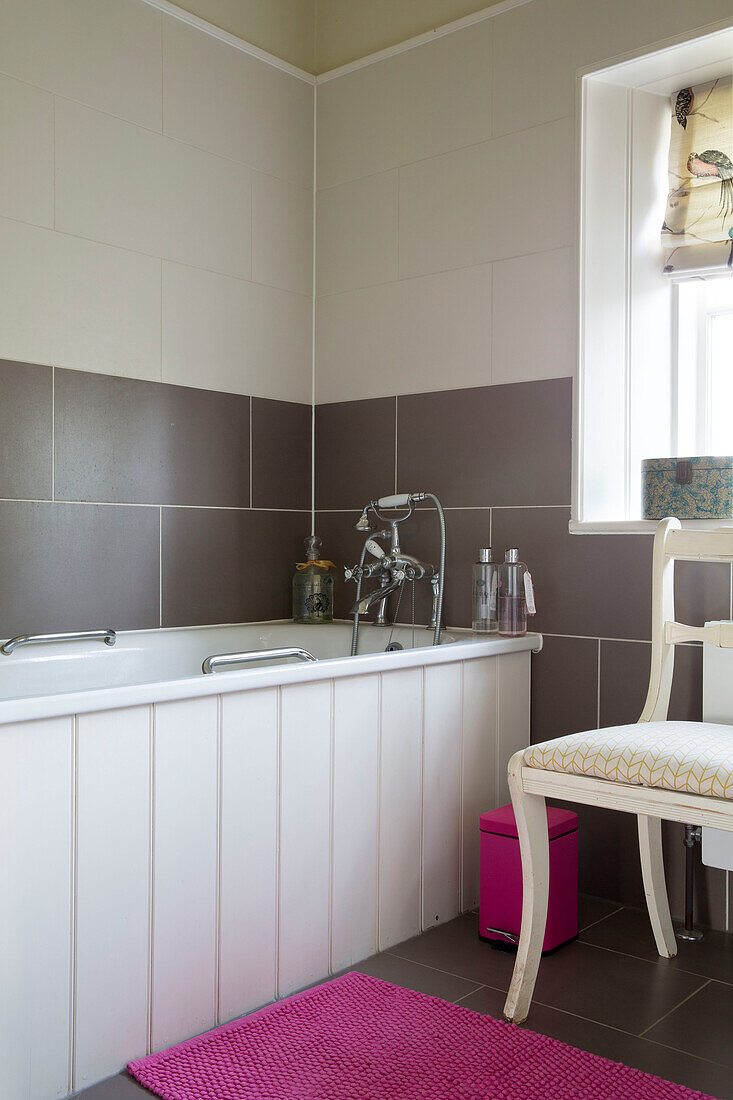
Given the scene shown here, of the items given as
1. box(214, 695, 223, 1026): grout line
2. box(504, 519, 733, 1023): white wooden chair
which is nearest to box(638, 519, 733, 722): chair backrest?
box(504, 519, 733, 1023): white wooden chair

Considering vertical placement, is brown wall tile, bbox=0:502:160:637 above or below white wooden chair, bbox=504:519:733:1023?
above

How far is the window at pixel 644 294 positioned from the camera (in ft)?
7.73

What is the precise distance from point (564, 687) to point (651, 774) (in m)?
0.81

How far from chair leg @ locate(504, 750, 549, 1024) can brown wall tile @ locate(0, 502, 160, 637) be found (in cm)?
115

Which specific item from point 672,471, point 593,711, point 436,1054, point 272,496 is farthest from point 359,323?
point 436,1054

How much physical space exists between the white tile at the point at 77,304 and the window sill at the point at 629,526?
115 cm

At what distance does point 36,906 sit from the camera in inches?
55.6

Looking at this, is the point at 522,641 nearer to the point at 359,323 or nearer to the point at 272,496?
the point at 272,496

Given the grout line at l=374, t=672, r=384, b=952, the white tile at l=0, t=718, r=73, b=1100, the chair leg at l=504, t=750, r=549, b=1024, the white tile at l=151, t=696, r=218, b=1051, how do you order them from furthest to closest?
the grout line at l=374, t=672, r=384, b=952, the chair leg at l=504, t=750, r=549, b=1024, the white tile at l=151, t=696, r=218, b=1051, the white tile at l=0, t=718, r=73, b=1100

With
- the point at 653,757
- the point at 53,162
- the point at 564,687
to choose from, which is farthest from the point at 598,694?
the point at 53,162

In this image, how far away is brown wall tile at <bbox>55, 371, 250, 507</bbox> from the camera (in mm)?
2338

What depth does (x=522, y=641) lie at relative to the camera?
7.77 ft

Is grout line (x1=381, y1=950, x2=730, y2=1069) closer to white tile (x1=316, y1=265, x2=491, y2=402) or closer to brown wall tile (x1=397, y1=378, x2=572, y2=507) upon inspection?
brown wall tile (x1=397, y1=378, x2=572, y2=507)

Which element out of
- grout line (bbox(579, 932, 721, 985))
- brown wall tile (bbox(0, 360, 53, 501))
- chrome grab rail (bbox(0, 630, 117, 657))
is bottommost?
grout line (bbox(579, 932, 721, 985))
